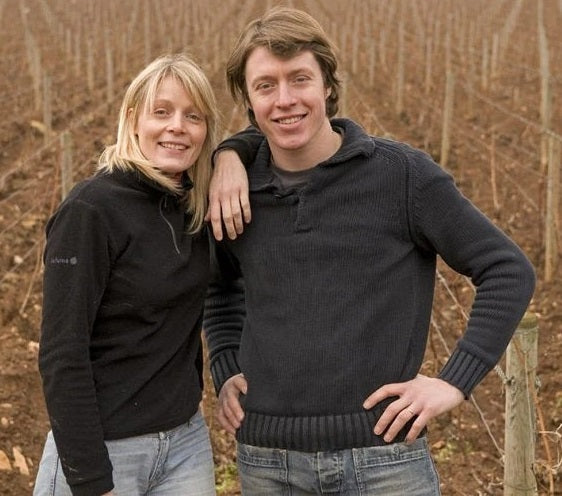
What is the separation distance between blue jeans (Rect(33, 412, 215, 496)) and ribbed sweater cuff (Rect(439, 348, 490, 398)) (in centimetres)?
65

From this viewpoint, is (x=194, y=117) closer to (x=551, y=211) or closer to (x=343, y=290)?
Result: (x=343, y=290)

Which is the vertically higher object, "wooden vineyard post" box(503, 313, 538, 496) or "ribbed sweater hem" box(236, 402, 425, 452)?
"ribbed sweater hem" box(236, 402, 425, 452)

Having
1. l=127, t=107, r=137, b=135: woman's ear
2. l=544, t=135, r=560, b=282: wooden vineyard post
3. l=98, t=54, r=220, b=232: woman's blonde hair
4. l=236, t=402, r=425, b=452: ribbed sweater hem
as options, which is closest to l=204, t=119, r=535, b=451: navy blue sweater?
l=236, t=402, r=425, b=452: ribbed sweater hem

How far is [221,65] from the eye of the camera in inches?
628

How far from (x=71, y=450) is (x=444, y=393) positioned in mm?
841

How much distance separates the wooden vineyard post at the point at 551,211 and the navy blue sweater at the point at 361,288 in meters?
4.36

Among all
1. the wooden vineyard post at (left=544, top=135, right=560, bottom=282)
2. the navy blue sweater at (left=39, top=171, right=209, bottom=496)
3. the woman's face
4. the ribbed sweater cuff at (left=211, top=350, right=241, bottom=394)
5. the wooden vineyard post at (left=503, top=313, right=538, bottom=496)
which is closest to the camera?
the navy blue sweater at (left=39, top=171, right=209, bottom=496)

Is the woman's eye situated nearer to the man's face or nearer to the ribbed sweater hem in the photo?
the man's face

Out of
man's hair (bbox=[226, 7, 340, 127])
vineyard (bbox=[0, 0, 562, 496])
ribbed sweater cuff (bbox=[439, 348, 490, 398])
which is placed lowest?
vineyard (bbox=[0, 0, 562, 496])

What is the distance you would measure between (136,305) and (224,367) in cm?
47

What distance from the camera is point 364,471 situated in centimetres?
215

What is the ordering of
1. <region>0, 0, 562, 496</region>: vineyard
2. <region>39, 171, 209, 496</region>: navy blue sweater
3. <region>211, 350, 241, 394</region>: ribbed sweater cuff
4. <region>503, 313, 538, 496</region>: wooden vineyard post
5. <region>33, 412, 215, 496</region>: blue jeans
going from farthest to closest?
<region>0, 0, 562, 496</region>: vineyard, <region>503, 313, 538, 496</region>: wooden vineyard post, <region>211, 350, 241, 394</region>: ribbed sweater cuff, <region>33, 412, 215, 496</region>: blue jeans, <region>39, 171, 209, 496</region>: navy blue sweater

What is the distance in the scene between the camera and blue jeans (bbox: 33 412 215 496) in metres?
2.18

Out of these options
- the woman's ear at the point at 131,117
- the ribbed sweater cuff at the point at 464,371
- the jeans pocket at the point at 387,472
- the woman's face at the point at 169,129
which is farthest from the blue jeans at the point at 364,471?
the woman's ear at the point at 131,117
